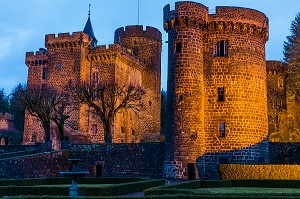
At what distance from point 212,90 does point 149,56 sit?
25.9m

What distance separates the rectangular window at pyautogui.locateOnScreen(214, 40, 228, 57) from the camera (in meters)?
32.3

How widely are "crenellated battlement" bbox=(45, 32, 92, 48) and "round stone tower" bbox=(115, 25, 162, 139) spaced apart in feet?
21.2

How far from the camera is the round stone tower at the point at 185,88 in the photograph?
3014 centimetres

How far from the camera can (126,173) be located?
107 ft

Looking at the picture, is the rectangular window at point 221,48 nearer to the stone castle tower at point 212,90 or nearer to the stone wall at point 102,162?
the stone castle tower at point 212,90

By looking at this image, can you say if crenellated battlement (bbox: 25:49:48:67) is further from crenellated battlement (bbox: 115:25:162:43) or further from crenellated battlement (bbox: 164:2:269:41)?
crenellated battlement (bbox: 164:2:269:41)

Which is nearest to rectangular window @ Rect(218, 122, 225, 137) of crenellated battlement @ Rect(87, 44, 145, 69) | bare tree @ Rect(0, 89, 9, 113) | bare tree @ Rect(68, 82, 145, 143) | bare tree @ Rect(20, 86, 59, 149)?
bare tree @ Rect(68, 82, 145, 143)

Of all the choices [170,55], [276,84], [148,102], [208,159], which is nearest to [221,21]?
[170,55]

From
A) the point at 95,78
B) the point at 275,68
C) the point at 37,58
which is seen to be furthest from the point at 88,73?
the point at 275,68

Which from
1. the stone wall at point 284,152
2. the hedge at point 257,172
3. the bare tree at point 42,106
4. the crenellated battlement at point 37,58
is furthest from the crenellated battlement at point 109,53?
the hedge at point 257,172

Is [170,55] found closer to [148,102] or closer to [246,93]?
[246,93]

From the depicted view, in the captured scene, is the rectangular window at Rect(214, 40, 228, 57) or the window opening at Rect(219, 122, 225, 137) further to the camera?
the rectangular window at Rect(214, 40, 228, 57)

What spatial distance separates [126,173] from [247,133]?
890 cm

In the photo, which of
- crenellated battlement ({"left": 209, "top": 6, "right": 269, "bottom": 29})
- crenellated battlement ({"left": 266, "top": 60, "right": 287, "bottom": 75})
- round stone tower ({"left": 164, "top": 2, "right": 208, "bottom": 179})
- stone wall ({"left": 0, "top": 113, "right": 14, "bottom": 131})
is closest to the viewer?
round stone tower ({"left": 164, "top": 2, "right": 208, "bottom": 179})
